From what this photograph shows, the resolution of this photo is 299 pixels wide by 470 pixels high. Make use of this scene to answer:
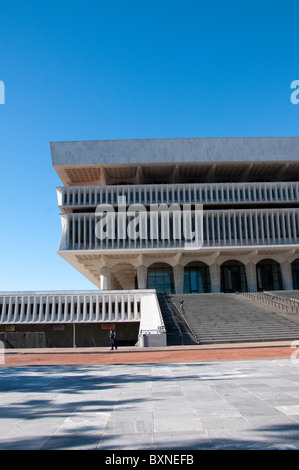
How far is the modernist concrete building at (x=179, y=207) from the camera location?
1815 inches

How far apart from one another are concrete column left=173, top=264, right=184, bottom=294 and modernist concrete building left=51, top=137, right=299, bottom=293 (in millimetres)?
119

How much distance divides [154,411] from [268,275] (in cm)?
4840

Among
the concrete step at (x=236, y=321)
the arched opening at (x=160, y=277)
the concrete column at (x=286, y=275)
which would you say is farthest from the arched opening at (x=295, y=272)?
the concrete step at (x=236, y=321)

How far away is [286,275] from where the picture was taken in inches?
1955

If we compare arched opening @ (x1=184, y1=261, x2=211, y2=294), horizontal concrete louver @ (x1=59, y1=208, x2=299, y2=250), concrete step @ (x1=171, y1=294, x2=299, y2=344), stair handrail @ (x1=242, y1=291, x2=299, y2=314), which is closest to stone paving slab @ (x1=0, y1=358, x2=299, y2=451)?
concrete step @ (x1=171, y1=294, x2=299, y2=344)

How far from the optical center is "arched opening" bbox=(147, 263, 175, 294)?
51.6m

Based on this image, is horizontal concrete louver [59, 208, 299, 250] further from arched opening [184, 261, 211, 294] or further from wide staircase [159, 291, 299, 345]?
→ wide staircase [159, 291, 299, 345]

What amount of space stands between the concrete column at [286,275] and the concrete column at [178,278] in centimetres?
1235

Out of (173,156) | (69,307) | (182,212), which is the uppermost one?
(173,156)

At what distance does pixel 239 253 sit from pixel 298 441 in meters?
45.8

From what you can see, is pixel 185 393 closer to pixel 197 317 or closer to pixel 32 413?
pixel 32 413

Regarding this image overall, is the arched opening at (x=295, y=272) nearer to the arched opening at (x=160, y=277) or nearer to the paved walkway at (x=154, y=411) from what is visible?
the arched opening at (x=160, y=277)

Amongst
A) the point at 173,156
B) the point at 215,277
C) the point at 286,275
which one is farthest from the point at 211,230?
the point at 286,275

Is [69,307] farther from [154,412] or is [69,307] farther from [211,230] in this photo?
[154,412]
